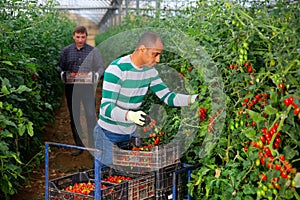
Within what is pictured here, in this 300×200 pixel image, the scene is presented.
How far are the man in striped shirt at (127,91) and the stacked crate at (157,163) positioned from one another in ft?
0.51

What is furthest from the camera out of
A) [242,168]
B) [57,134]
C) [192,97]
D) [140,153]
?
[57,134]

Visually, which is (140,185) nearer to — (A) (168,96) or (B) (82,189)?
(B) (82,189)

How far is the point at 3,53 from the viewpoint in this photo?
364 cm

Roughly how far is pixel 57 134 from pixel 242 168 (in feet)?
16.9

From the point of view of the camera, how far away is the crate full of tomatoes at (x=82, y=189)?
9.99 feet

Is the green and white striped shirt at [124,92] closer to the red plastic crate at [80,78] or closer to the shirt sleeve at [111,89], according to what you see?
the shirt sleeve at [111,89]

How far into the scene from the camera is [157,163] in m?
3.20

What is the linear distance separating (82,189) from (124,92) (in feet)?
2.69

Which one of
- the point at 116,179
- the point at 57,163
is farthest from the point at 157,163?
the point at 57,163

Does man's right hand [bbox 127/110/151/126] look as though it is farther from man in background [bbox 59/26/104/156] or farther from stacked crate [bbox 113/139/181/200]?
man in background [bbox 59/26/104/156]

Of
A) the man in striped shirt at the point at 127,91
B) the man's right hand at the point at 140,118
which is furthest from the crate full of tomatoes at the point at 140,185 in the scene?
the man's right hand at the point at 140,118

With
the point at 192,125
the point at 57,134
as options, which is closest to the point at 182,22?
the point at 192,125

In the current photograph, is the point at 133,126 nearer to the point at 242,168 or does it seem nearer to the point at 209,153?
the point at 209,153

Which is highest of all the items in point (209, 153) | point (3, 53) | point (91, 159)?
point (3, 53)
